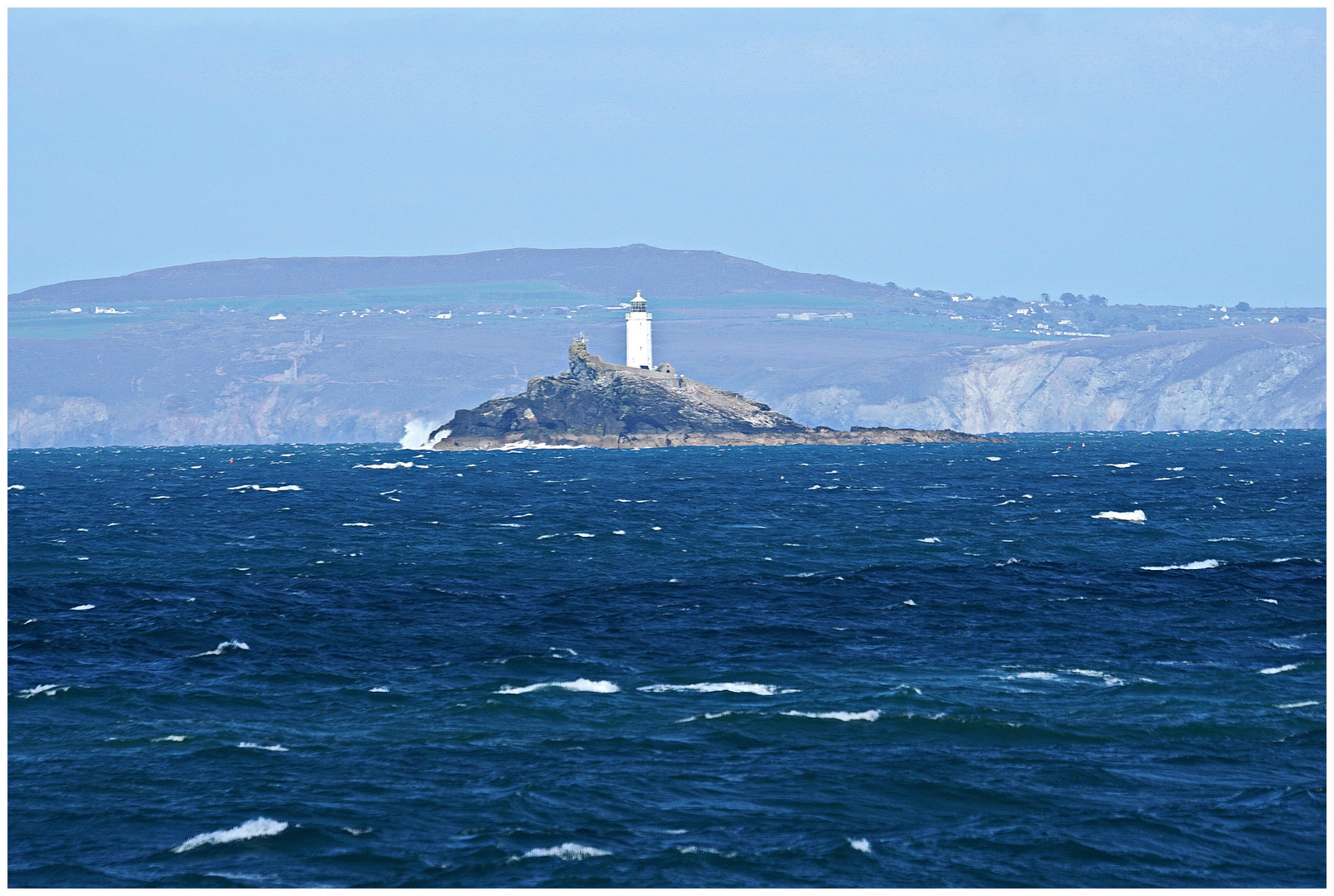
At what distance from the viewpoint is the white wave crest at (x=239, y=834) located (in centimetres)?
2362

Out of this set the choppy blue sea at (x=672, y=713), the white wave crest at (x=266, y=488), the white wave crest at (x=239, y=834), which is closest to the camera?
the choppy blue sea at (x=672, y=713)

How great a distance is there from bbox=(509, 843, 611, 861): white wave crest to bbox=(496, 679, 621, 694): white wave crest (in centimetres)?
1087

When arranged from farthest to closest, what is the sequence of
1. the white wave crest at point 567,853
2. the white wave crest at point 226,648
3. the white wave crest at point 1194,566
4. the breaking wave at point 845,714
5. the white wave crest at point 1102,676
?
the white wave crest at point 1194,566, the white wave crest at point 226,648, the white wave crest at point 1102,676, the breaking wave at point 845,714, the white wave crest at point 567,853

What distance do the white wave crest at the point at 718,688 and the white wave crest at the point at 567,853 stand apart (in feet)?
35.9

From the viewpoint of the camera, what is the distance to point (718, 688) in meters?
34.5

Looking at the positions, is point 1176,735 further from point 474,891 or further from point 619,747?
point 474,891

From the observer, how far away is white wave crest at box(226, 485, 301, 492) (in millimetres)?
123175

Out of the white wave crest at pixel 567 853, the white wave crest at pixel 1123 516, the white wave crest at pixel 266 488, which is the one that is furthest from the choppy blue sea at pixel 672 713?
the white wave crest at pixel 266 488

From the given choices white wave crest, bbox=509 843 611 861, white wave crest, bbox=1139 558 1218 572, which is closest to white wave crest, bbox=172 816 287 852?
white wave crest, bbox=509 843 611 861

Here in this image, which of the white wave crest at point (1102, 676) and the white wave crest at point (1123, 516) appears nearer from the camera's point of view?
the white wave crest at point (1102, 676)

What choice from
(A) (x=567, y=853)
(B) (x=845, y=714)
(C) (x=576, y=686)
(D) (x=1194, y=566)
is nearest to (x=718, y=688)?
(C) (x=576, y=686)

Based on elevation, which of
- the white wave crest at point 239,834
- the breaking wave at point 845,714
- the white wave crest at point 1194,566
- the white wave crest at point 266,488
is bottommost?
the white wave crest at point 266,488

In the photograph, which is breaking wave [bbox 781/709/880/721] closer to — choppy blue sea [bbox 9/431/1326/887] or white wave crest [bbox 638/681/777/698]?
choppy blue sea [bbox 9/431/1326/887]

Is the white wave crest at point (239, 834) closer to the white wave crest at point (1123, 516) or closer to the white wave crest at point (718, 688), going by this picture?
the white wave crest at point (718, 688)
